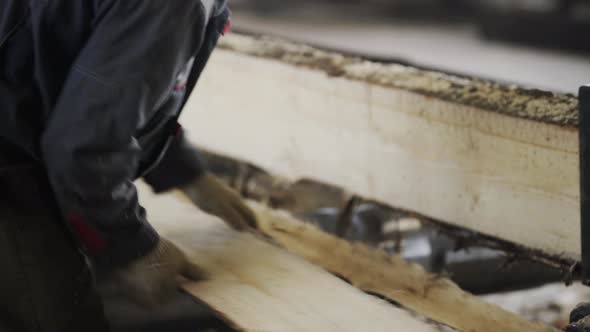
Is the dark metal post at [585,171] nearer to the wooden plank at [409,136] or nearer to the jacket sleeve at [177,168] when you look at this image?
the wooden plank at [409,136]

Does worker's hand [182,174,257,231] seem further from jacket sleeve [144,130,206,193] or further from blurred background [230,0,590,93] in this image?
blurred background [230,0,590,93]

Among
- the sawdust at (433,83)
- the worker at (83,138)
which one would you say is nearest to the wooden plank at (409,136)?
the sawdust at (433,83)

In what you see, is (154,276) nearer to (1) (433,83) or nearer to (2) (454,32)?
(1) (433,83)

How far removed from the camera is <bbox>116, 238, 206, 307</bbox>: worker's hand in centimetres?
159

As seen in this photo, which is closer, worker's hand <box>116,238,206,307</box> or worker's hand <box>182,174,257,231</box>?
worker's hand <box>116,238,206,307</box>

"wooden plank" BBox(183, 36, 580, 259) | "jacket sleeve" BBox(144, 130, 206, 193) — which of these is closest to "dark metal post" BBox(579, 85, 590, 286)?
"wooden plank" BBox(183, 36, 580, 259)

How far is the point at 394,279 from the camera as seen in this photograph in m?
1.88

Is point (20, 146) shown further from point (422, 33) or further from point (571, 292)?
point (422, 33)

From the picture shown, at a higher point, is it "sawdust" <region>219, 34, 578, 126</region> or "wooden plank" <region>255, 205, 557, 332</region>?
"sawdust" <region>219, 34, 578, 126</region>

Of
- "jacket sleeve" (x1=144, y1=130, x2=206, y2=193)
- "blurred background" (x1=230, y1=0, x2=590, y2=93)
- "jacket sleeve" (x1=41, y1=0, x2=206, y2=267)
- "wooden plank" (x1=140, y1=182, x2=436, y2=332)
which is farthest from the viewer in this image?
"blurred background" (x1=230, y1=0, x2=590, y2=93)

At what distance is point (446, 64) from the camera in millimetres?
3445

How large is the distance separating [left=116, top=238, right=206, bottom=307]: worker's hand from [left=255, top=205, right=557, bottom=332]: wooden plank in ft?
1.36

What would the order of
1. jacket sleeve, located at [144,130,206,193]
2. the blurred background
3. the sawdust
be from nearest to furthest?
the sawdust
jacket sleeve, located at [144,130,206,193]
the blurred background

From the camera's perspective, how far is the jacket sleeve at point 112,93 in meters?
1.40
